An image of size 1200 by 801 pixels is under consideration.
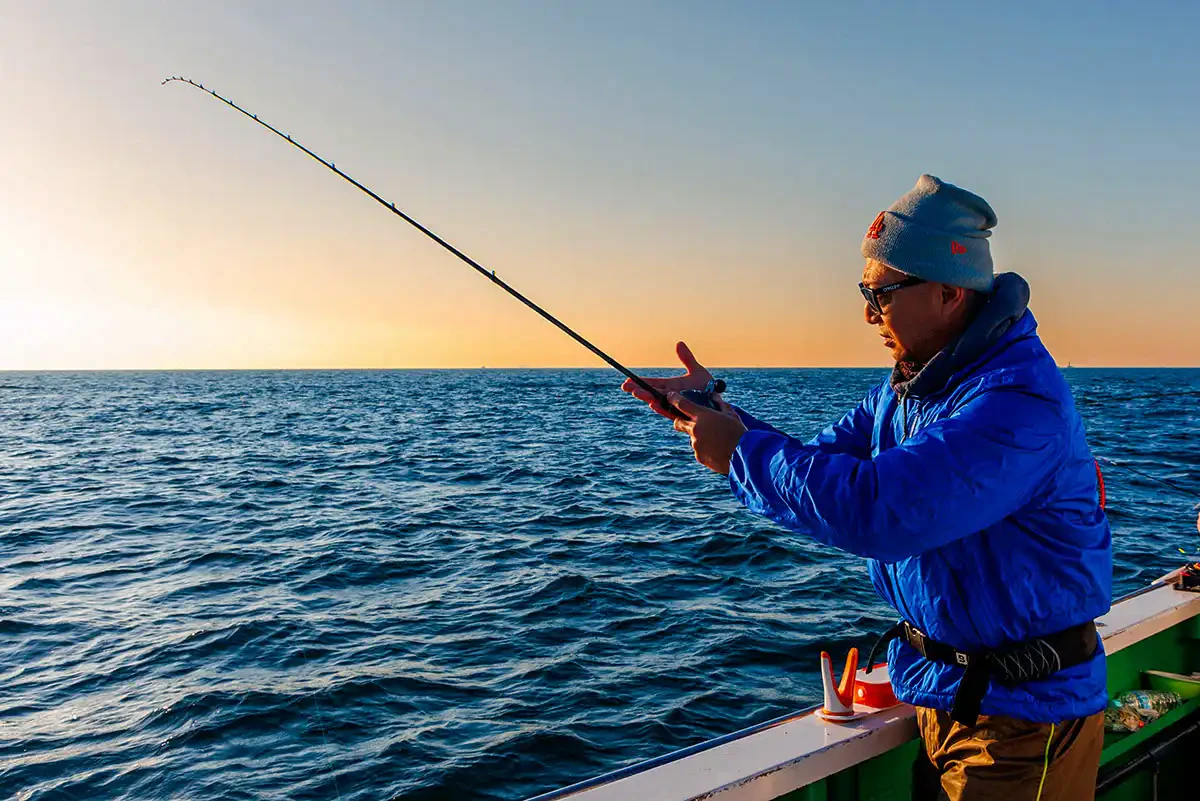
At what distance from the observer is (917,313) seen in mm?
1889

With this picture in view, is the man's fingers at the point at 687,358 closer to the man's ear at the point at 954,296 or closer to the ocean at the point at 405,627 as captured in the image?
the man's ear at the point at 954,296

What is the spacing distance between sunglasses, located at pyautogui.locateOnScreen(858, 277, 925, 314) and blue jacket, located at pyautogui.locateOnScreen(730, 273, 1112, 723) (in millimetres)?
155

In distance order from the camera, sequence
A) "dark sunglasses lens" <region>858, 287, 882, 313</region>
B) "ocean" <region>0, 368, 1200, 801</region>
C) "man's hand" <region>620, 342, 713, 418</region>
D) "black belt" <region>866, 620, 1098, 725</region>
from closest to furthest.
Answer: "black belt" <region>866, 620, 1098, 725</region>
"dark sunglasses lens" <region>858, 287, 882, 313</region>
"man's hand" <region>620, 342, 713, 418</region>
"ocean" <region>0, 368, 1200, 801</region>

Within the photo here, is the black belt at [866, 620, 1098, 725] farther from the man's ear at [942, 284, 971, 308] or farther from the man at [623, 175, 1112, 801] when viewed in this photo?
the man's ear at [942, 284, 971, 308]

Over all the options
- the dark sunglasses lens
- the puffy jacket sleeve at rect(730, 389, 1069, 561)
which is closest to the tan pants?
the puffy jacket sleeve at rect(730, 389, 1069, 561)

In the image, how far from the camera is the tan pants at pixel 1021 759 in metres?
1.85

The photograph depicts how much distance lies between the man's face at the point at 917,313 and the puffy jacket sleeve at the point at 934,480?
27 centimetres

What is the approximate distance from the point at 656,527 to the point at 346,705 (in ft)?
20.7

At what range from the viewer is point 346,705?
6.04 metres

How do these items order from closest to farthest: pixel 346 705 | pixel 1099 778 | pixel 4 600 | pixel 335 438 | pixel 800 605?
pixel 1099 778
pixel 346 705
pixel 800 605
pixel 4 600
pixel 335 438

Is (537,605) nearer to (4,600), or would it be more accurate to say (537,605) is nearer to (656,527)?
(656,527)

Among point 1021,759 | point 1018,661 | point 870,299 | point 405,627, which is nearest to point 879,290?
point 870,299

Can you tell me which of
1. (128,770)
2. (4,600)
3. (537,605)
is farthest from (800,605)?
(4,600)

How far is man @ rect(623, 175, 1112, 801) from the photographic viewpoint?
5.14ft
